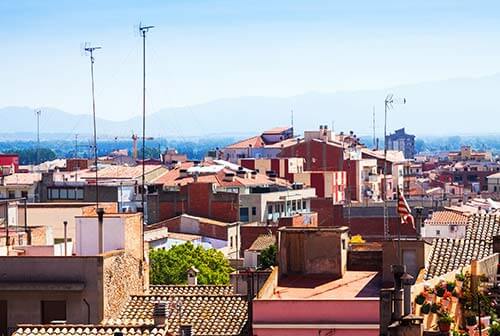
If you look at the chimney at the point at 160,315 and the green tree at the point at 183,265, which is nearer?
the chimney at the point at 160,315

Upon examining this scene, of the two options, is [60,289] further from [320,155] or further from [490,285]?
[320,155]

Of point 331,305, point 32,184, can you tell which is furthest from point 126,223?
point 32,184

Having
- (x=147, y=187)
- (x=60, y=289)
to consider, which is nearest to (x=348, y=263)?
(x=60, y=289)

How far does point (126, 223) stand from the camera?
30234 millimetres

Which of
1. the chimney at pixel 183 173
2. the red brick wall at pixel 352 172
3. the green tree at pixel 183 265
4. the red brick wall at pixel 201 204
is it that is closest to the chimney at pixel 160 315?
the green tree at pixel 183 265

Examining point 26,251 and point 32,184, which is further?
point 32,184

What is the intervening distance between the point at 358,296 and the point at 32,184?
77.1 meters

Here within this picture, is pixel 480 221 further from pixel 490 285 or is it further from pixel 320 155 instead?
pixel 320 155

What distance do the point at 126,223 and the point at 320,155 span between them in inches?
3882

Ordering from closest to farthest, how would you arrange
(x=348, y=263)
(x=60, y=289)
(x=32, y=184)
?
1. (x=60, y=289)
2. (x=348, y=263)
3. (x=32, y=184)

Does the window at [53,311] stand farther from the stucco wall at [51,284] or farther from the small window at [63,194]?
the small window at [63,194]

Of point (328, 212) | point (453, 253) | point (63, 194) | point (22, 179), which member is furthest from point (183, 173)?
point (453, 253)

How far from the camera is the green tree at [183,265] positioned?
53.9 meters

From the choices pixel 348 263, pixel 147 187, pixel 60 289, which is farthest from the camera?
pixel 147 187
